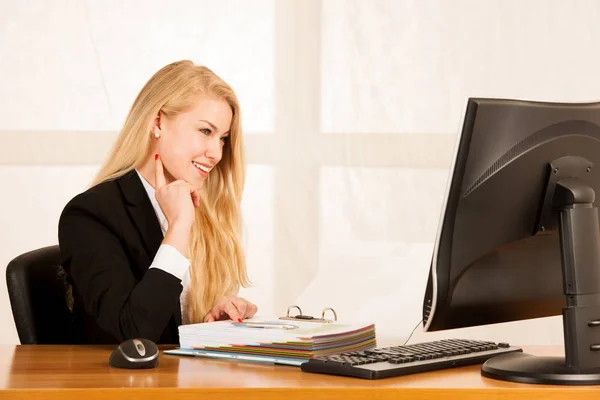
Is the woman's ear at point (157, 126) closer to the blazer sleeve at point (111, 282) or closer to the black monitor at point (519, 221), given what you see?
the blazer sleeve at point (111, 282)

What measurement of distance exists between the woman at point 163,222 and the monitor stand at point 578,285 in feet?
2.66

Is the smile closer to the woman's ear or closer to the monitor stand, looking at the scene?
the woman's ear

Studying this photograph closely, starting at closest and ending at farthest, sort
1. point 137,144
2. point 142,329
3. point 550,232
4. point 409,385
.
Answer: point 409,385 → point 550,232 → point 142,329 → point 137,144

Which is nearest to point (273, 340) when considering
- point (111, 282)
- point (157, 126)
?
point (111, 282)

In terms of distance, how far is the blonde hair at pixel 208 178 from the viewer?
89.6 inches

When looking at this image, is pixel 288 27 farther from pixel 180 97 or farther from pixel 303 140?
pixel 180 97

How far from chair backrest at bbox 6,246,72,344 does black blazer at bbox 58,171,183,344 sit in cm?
4

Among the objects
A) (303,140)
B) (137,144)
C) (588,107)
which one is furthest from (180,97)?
(303,140)

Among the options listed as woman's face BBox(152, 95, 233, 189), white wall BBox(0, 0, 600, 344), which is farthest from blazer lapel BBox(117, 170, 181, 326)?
white wall BBox(0, 0, 600, 344)

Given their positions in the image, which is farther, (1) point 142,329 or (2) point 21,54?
(2) point 21,54

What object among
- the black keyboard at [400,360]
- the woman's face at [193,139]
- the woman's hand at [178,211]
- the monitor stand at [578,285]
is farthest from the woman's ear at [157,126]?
the monitor stand at [578,285]

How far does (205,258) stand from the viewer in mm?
2438

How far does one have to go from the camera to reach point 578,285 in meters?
1.43

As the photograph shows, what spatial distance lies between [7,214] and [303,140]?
4.44 ft
